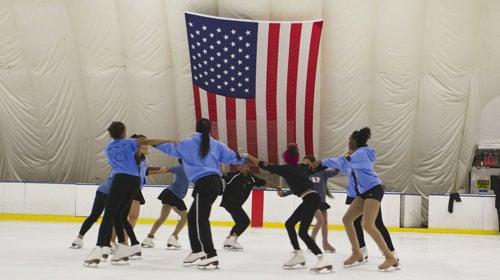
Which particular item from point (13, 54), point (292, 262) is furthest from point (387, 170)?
point (292, 262)

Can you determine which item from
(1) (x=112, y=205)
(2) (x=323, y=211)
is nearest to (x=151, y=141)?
(1) (x=112, y=205)

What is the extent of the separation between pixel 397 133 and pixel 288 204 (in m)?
4.64

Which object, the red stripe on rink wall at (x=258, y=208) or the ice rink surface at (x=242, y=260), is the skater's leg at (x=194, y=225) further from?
the red stripe on rink wall at (x=258, y=208)

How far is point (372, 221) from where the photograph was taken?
9.72m

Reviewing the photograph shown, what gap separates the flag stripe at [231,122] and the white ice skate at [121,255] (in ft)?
37.5

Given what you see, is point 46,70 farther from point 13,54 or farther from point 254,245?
point 254,245

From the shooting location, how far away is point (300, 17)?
20.3m

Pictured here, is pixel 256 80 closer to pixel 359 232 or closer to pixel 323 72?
pixel 323 72

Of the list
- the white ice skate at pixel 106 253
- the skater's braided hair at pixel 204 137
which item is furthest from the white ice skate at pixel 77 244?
the skater's braided hair at pixel 204 137

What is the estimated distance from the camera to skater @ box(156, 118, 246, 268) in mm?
9508

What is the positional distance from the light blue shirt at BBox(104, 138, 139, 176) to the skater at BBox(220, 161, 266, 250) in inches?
115

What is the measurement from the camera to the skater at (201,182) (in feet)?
31.2

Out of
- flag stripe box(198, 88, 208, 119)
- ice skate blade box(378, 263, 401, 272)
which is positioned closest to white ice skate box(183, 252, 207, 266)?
ice skate blade box(378, 263, 401, 272)

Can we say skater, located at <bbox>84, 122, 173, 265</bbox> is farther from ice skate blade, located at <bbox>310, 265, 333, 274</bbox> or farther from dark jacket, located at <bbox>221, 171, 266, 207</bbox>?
dark jacket, located at <bbox>221, 171, 266, 207</bbox>
